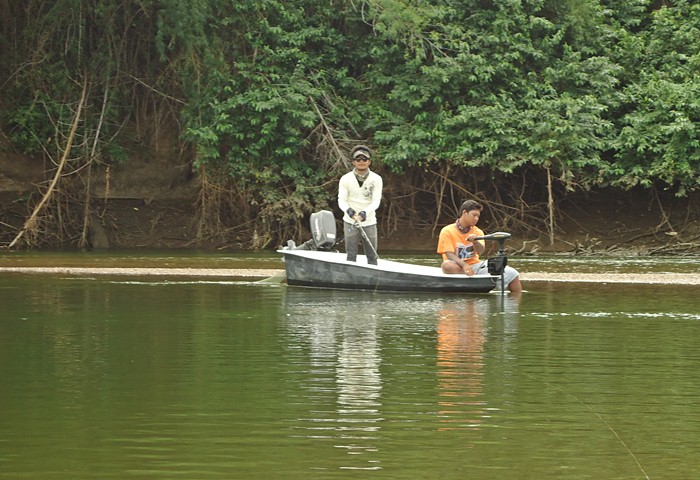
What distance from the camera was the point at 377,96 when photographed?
30875mm

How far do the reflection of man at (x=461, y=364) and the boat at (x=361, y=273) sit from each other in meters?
1.62

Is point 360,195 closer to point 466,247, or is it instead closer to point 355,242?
point 355,242

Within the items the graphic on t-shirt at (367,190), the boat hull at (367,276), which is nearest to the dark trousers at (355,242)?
the boat hull at (367,276)

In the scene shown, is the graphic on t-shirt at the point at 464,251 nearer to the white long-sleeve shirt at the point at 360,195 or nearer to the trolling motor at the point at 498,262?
the trolling motor at the point at 498,262

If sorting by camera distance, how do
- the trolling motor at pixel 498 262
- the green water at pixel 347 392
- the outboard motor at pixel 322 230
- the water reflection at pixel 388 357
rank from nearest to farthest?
the green water at pixel 347 392 → the water reflection at pixel 388 357 → the trolling motor at pixel 498 262 → the outboard motor at pixel 322 230

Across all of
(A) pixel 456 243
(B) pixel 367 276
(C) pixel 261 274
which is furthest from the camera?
(C) pixel 261 274

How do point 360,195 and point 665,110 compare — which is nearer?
point 360,195

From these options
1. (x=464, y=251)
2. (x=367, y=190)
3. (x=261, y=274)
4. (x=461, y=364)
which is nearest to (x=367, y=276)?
(x=367, y=190)

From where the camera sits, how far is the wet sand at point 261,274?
62.5ft

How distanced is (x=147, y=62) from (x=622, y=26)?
10560 mm

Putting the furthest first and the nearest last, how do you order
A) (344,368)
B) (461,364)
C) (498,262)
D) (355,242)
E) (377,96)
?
1. (377,96)
2. (355,242)
3. (498,262)
4. (461,364)
5. (344,368)

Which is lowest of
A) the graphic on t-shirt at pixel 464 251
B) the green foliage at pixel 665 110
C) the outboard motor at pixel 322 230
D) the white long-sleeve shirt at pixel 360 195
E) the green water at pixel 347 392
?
the green water at pixel 347 392

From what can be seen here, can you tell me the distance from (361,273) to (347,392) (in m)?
8.72

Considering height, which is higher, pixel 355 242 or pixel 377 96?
pixel 377 96
